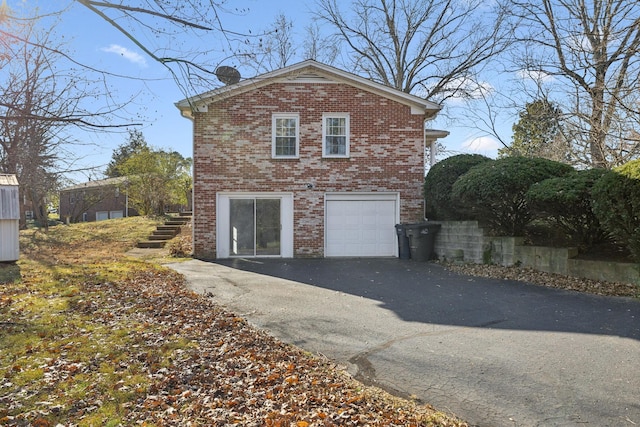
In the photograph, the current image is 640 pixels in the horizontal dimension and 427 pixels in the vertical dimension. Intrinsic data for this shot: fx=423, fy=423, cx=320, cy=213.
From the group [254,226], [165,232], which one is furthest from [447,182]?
[165,232]

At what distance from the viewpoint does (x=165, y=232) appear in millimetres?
18172

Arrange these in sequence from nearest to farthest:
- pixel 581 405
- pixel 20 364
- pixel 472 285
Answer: pixel 581 405, pixel 20 364, pixel 472 285

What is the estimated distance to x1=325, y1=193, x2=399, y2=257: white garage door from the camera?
14.0 m

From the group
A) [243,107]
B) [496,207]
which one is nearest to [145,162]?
[243,107]

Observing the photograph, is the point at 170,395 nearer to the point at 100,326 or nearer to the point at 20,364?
the point at 20,364

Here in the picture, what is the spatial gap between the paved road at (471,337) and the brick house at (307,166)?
3656 mm

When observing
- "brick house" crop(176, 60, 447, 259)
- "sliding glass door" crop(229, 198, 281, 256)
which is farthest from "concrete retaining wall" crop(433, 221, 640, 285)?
"sliding glass door" crop(229, 198, 281, 256)

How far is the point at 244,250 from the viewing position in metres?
13.8

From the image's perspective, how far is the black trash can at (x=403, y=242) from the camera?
527 inches

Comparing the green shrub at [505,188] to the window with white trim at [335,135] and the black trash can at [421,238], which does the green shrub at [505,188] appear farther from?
the window with white trim at [335,135]

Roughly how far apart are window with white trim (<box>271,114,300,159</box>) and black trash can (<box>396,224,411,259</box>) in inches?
161

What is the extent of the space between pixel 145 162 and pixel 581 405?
23.7 metres

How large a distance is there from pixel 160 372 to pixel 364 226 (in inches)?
411

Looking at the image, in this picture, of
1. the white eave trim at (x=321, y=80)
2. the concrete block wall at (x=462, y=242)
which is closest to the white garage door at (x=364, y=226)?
the concrete block wall at (x=462, y=242)
